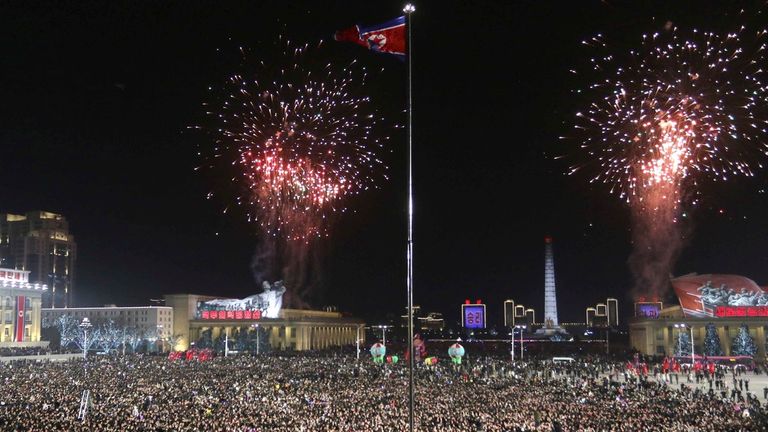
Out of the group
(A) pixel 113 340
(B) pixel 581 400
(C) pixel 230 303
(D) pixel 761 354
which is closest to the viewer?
(B) pixel 581 400

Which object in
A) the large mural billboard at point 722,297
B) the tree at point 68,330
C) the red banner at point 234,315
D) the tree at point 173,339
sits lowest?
the tree at point 173,339

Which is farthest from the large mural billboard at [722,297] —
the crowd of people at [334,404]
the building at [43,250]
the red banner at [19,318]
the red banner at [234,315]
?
the building at [43,250]

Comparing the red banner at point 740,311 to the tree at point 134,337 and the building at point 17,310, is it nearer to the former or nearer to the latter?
the tree at point 134,337

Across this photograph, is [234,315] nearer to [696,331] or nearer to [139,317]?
[139,317]

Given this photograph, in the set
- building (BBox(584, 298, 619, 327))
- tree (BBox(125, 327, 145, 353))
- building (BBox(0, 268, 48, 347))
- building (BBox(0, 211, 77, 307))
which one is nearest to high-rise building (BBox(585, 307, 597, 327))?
building (BBox(584, 298, 619, 327))

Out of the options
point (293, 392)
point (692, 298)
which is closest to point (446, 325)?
point (692, 298)

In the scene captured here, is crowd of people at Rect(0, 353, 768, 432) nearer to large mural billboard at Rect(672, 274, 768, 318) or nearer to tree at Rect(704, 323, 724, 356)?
tree at Rect(704, 323, 724, 356)

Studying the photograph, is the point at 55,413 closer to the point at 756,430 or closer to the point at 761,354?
the point at 756,430
